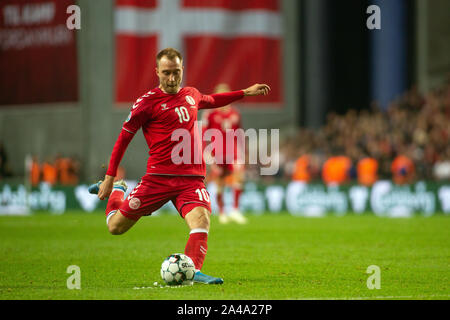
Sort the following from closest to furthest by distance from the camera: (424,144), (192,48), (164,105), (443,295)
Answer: (443,295) < (164,105) < (424,144) < (192,48)

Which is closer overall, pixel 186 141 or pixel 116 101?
pixel 186 141

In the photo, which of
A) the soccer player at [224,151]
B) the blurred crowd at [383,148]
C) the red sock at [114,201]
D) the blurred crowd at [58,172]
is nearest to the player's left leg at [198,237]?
the red sock at [114,201]

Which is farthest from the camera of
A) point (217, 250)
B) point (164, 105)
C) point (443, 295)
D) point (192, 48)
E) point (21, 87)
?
point (21, 87)

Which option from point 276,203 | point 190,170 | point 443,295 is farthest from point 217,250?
point 276,203

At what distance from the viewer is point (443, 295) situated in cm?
743

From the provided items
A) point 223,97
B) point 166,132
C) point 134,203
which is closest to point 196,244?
point 134,203

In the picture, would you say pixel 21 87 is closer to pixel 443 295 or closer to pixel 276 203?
pixel 276 203

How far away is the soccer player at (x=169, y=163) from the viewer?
812cm

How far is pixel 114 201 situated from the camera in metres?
8.77

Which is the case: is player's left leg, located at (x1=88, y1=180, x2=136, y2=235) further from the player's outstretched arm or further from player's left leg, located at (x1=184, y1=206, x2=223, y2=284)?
the player's outstretched arm

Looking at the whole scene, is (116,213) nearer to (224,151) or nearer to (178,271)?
(178,271)

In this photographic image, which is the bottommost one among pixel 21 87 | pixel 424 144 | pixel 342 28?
pixel 424 144

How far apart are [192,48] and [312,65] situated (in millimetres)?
4911

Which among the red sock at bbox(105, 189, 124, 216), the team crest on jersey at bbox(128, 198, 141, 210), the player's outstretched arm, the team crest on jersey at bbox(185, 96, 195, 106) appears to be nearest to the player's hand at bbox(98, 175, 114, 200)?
the team crest on jersey at bbox(128, 198, 141, 210)
